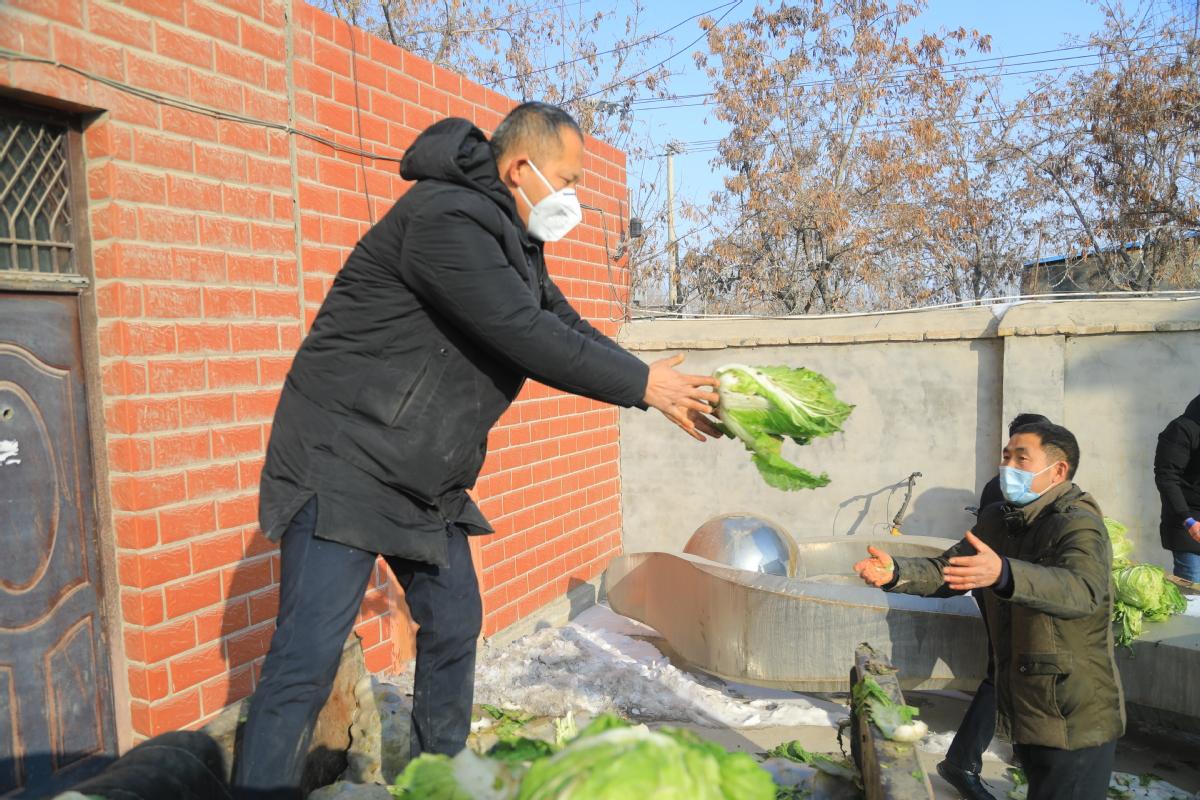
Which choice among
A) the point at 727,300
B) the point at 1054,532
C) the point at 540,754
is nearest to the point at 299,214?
the point at 540,754

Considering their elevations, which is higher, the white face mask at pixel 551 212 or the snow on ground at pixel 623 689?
the white face mask at pixel 551 212

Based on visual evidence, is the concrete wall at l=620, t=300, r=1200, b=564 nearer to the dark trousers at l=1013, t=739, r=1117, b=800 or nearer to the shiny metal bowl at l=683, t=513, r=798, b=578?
the shiny metal bowl at l=683, t=513, r=798, b=578

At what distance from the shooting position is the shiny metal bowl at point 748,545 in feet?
20.1

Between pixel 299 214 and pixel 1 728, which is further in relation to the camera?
pixel 299 214

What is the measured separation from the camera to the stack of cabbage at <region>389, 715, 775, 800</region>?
42.9 inches

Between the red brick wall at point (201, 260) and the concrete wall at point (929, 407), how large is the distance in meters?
4.21

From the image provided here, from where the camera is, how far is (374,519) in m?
2.38

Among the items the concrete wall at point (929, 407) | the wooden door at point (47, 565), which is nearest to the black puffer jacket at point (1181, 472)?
the concrete wall at point (929, 407)

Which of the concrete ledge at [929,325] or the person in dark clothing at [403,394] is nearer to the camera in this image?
the person in dark clothing at [403,394]

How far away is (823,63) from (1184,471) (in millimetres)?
13088

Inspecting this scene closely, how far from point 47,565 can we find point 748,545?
14.5 feet

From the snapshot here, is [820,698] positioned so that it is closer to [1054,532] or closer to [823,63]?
[1054,532]

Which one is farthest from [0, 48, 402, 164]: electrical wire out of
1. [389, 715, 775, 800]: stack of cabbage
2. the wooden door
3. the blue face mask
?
the blue face mask

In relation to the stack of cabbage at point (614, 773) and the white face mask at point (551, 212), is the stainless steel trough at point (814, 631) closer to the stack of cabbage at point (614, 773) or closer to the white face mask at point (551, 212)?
the white face mask at point (551, 212)
